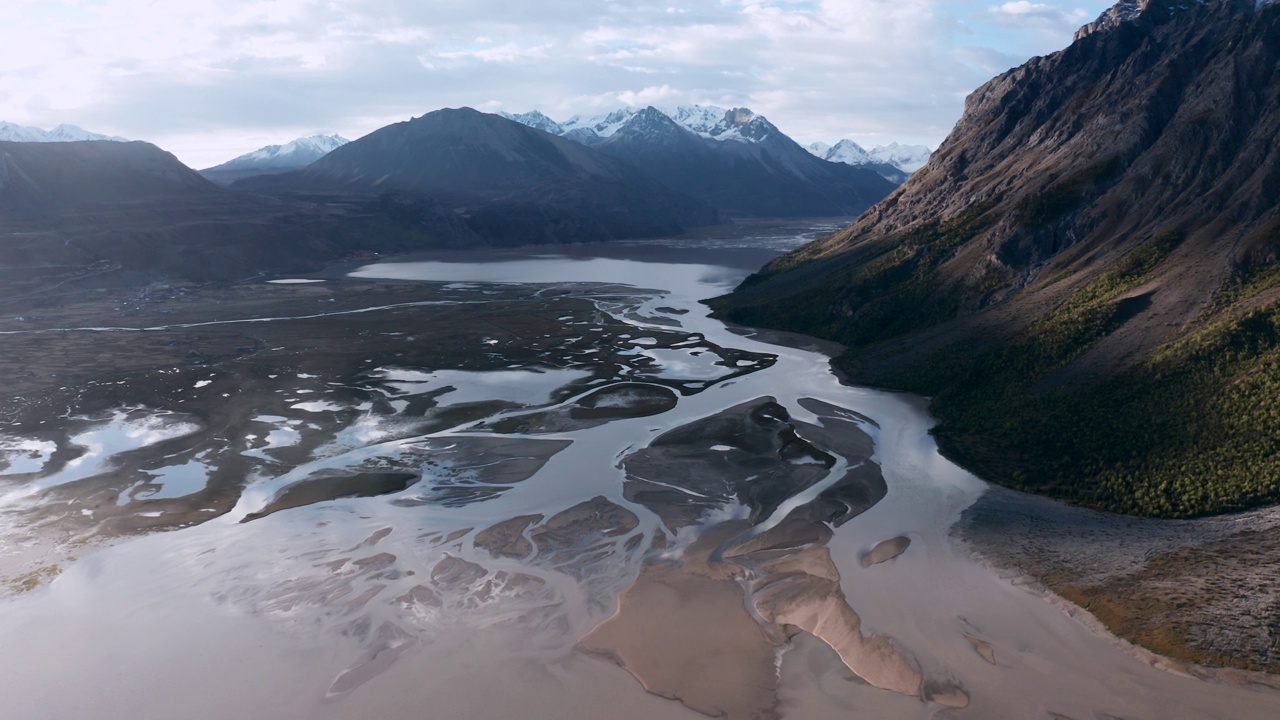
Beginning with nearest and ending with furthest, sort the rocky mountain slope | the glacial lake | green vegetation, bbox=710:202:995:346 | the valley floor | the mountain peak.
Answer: the glacial lake, the valley floor, the rocky mountain slope, green vegetation, bbox=710:202:995:346, the mountain peak

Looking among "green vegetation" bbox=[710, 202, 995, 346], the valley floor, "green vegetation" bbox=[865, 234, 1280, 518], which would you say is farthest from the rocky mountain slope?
the valley floor

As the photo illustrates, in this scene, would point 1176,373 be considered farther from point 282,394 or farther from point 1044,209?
point 282,394

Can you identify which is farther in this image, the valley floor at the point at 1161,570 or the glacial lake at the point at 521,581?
the valley floor at the point at 1161,570

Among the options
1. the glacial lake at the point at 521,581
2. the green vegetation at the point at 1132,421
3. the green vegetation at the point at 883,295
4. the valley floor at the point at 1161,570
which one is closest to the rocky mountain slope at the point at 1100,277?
the green vegetation at the point at 1132,421

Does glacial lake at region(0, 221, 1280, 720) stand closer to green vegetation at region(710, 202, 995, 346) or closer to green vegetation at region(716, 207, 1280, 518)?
green vegetation at region(716, 207, 1280, 518)

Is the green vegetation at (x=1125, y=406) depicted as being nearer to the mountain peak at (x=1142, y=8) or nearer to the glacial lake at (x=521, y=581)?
the glacial lake at (x=521, y=581)

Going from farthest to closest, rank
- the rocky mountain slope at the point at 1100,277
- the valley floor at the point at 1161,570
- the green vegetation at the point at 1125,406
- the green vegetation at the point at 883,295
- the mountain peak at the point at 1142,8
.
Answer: the mountain peak at the point at 1142,8
the green vegetation at the point at 883,295
the rocky mountain slope at the point at 1100,277
the green vegetation at the point at 1125,406
the valley floor at the point at 1161,570
